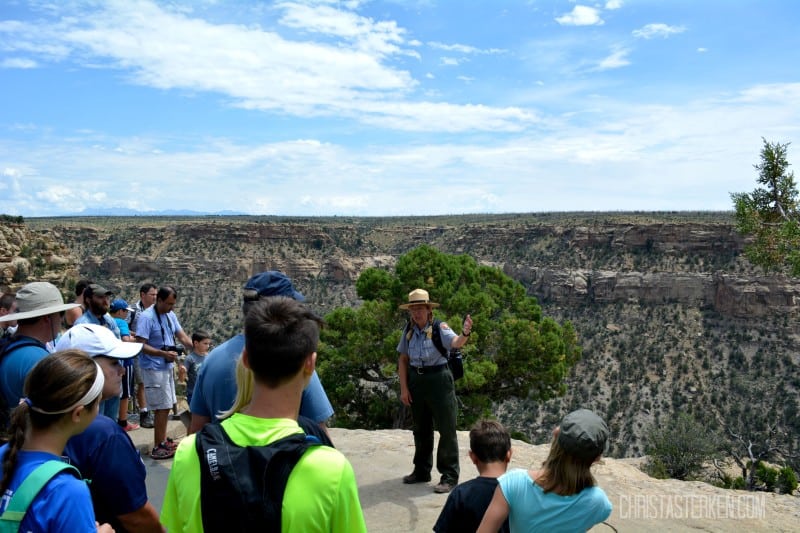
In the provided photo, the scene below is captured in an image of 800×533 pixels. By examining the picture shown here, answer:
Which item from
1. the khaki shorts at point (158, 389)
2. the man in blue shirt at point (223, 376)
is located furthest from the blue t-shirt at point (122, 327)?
the man in blue shirt at point (223, 376)

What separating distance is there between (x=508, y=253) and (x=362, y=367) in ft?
150

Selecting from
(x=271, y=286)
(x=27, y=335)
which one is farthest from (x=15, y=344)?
(x=271, y=286)

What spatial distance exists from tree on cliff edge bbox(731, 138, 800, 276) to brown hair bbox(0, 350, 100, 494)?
8.28 m

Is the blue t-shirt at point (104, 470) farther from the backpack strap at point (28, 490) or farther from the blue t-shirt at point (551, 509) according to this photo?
the blue t-shirt at point (551, 509)

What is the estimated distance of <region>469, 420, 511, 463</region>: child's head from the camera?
322cm

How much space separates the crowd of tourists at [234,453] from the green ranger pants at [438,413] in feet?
7.18

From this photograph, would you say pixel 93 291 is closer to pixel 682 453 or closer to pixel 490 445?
pixel 490 445

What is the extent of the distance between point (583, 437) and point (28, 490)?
2.28 meters

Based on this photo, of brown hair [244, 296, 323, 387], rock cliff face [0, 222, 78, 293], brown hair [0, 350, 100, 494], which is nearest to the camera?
brown hair [244, 296, 323, 387]

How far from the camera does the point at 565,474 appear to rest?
2723 millimetres

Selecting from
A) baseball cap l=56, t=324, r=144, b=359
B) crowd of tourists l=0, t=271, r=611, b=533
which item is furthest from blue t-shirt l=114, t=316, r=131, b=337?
baseball cap l=56, t=324, r=144, b=359

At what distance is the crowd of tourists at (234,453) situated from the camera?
166cm

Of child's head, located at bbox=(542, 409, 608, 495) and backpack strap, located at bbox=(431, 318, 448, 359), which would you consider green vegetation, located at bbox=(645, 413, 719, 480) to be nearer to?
backpack strap, located at bbox=(431, 318, 448, 359)

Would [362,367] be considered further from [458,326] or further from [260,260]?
[260,260]
